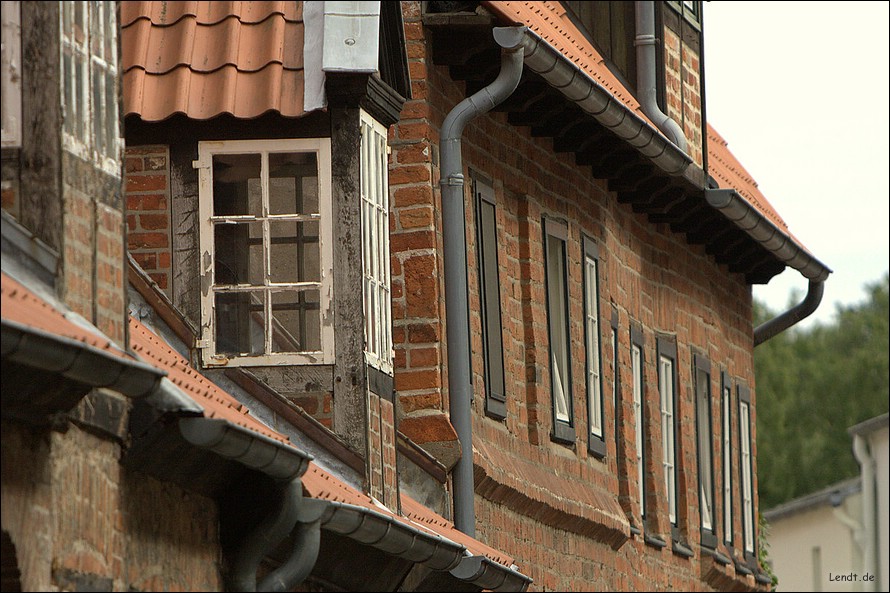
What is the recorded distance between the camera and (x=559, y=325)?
603 inches

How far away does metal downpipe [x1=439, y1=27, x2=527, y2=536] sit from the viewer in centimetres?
1252

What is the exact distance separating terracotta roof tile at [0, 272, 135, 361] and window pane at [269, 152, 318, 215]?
11.5 ft

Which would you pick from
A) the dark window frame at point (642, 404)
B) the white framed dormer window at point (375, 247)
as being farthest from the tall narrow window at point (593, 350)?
the white framed dormer window at point (375, 247)

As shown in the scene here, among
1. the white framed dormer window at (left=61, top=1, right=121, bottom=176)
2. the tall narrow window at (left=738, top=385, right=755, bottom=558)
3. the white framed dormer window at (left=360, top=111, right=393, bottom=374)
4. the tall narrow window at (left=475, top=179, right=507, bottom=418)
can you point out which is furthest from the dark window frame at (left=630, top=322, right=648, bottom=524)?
the white framed dormer window at (left=61, top=1, right=121, bottom=176)

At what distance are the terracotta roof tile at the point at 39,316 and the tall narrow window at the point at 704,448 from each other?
12503 mm

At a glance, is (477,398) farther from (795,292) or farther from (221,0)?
(795,292)

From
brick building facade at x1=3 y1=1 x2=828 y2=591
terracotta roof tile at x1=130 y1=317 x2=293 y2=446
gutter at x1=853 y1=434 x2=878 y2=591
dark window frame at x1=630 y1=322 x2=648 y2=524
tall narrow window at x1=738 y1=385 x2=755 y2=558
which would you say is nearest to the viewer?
brick building facade at x1=3 y1=1 x2=828 y2=591

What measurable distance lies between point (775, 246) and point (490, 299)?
5.85 m

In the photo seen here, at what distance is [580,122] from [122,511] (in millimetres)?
7848

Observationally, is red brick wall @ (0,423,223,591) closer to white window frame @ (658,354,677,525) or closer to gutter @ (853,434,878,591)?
white window frame @ (658,354,677,525)

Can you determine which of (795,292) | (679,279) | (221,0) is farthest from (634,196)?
(795,292)

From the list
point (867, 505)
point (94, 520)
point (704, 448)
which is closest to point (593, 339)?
point (704, 448)

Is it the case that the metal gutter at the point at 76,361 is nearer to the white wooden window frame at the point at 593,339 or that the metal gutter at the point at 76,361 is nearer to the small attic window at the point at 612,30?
the white wooden window frame at the point at 593,339

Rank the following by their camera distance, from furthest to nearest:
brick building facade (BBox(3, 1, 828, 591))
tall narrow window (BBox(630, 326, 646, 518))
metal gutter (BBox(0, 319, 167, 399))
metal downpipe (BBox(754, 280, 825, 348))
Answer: metal downpipe (BBox(754, 280, 825, 348)) < tall narrow window (BBox(630, 326, 646, 518)) < brick building facade (BBox(3, 1, 828, 591)) < metal gutter (BBox(0, 319, 167, 399))
